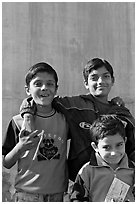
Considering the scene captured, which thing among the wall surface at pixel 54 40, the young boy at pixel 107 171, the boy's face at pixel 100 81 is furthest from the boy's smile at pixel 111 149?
the wall surface at pixel 54 40

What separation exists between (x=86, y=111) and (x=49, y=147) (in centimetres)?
22

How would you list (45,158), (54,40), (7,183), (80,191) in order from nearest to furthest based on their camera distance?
(80,191) → (45,158) → (7,183) → (54,40)

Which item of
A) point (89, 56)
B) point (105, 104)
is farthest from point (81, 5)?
point (105, 104)

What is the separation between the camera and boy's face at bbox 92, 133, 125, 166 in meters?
1.39

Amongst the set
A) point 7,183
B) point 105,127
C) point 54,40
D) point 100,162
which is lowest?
point 7,183

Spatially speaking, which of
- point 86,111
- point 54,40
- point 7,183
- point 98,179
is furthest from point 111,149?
point 54,40

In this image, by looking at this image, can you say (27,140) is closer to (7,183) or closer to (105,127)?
(105,127)

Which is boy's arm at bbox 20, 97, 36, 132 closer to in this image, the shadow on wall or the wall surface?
the shadow on wall

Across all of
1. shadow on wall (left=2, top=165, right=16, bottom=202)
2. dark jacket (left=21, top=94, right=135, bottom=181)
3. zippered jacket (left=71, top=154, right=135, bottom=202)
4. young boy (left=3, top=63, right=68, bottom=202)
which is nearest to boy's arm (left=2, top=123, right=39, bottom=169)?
young boy (left=3, top=63, right=68, bottom=202)

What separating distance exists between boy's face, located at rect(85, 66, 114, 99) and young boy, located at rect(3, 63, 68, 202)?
0.16 meters

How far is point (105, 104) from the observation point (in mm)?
1590

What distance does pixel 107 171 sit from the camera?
4.58 feet

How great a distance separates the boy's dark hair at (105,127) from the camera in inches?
55.6

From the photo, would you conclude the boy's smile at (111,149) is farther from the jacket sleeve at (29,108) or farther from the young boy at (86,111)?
the jacket sleeve at (29,108)
